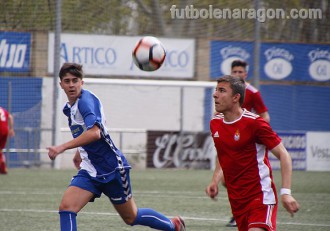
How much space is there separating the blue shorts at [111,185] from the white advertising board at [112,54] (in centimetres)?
1397

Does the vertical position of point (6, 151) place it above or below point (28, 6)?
below

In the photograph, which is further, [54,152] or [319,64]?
[319,64]

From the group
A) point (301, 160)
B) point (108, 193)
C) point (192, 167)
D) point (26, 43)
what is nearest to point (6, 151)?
point (26, 43)

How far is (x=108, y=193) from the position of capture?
7.02 metres

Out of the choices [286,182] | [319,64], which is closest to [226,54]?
[319,64]

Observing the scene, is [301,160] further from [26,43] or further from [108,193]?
[108,193]

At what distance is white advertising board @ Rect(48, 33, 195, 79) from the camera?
68.5ft

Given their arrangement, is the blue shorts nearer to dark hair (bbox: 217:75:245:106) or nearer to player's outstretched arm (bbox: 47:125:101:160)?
player's outstretched arm (bbox: 47:125:101:160)

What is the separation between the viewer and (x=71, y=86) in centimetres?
684

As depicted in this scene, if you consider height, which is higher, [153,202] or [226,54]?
[226,54]

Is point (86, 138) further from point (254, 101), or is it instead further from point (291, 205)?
point (254, 101)

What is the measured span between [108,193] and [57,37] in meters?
13.3

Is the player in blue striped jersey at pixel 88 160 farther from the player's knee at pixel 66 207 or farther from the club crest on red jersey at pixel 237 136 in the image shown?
the club crest on red jersey at pixel 237 136

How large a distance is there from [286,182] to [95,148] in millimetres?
1903
